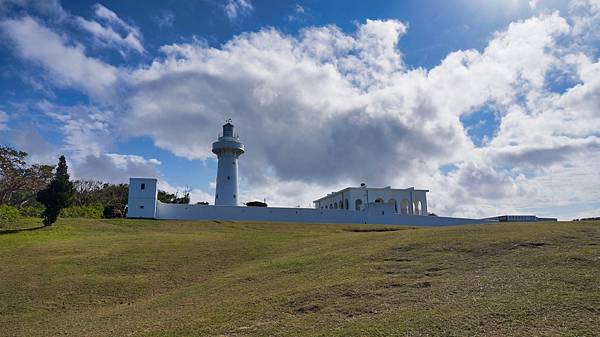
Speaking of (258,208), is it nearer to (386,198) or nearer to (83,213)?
(83,213)

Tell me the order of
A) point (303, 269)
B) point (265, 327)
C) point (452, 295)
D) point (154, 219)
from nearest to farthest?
1. point (265, 327)
2. point (452, 295)
3. point (303, 269)
4. point (154, 219)

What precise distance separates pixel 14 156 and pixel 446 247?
3689 cm

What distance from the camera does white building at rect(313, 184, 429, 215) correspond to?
55.8 m

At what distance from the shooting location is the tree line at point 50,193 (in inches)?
Result: 1209

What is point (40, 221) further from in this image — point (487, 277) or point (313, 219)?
point (487, 277)

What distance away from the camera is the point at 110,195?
58500 mm

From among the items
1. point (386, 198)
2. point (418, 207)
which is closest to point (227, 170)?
point (386, 198)

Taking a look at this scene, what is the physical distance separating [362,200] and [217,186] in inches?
711

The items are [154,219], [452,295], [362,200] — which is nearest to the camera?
[452,295]

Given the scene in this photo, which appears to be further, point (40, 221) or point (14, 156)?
point (14, 156)

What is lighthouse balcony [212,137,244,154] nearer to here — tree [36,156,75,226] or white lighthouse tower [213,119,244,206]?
white lighthouse tower [213,119,244,206]

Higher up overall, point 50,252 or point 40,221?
point 40,221

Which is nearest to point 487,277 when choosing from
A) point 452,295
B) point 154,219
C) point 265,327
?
point 452,295

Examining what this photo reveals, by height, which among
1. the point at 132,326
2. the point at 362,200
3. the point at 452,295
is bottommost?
the point at 132,326
